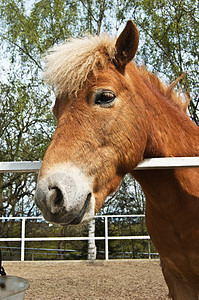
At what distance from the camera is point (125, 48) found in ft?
6.27

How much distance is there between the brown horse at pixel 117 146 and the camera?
1.47 meters

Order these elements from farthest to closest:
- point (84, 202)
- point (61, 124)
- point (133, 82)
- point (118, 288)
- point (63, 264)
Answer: point (63, 264) → point (118, 288) → point (133, 82) → point (61, 124) → point (84, 202)

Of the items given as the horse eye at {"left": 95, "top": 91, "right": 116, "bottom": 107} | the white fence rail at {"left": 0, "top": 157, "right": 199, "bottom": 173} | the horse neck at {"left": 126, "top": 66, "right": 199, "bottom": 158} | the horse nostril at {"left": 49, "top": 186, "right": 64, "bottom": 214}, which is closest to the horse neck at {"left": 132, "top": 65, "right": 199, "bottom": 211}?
the horse neck at {"left": 126, "top": 66, "right": 199, "bottom": 158}

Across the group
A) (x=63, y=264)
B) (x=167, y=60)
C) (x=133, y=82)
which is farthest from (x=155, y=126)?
(x=167, y=60)

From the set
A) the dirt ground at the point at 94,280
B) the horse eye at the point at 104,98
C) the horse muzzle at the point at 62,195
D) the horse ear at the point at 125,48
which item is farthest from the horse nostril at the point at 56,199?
the dirt ground at the point at 94,280

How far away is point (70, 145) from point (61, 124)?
0.19 meters

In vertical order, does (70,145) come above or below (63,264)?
above

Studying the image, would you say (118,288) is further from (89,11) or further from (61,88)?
(89,11)

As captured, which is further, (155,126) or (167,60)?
(167,60)

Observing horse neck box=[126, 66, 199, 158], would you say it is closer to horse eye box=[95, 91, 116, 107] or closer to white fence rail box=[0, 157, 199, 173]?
white fence rail box=[0, 157, 199, 173]

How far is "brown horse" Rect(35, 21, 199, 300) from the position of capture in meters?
1.47

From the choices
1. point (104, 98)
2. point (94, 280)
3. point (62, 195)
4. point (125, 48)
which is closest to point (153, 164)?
point (104, 98)

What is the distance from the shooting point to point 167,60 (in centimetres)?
1409

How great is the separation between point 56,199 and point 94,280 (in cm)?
572
